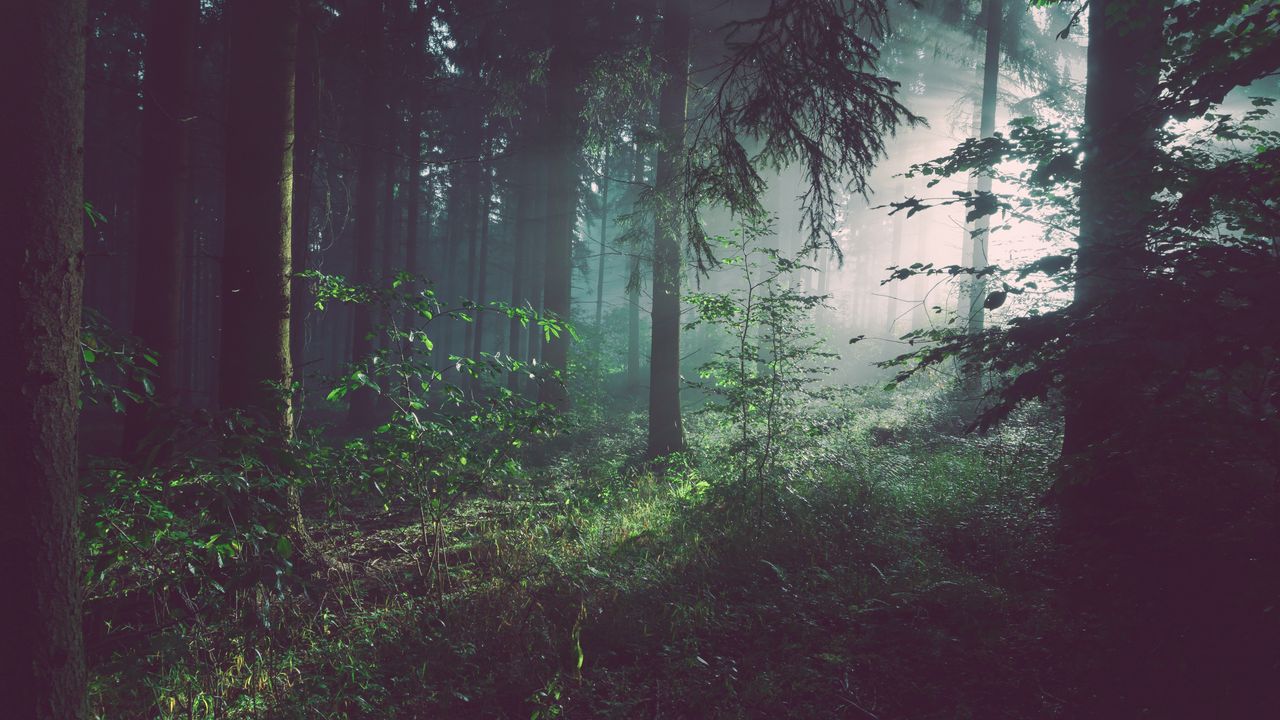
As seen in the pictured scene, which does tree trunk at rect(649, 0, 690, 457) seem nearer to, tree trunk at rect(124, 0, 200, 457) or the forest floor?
the forest floor

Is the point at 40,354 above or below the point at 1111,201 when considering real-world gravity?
below

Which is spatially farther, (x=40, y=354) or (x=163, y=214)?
(x=163, y=214)

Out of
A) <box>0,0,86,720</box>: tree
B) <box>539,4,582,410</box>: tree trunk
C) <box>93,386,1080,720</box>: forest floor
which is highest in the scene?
<box>539,4,582,410</box>: tree trunk

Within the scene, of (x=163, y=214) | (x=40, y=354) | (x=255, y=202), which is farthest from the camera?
(x=163, y=214)

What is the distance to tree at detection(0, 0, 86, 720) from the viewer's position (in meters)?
1.96

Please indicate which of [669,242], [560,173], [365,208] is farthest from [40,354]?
[365,208]

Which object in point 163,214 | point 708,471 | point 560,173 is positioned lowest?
point 708,471

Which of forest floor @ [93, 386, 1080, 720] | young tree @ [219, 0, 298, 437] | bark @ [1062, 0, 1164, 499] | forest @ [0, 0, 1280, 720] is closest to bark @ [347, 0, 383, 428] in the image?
forest @ [0, 0, 1280, 720]

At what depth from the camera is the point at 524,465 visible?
12102 mm

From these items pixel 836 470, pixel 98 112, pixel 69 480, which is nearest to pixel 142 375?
pixel 69 480

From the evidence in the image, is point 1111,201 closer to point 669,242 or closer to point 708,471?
point 669,242

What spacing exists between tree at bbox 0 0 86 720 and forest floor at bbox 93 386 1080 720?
3.25 feet

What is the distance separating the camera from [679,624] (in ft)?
13.4

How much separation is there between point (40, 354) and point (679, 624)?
3751mm
